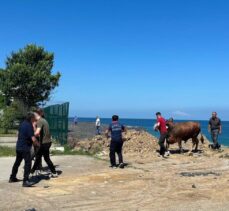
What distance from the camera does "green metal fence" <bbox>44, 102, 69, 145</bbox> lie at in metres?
25.6

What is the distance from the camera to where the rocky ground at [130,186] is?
33.1ft

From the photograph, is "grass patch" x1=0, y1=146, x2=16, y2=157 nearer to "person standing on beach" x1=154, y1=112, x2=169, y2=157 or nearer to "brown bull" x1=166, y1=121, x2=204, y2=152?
"person standing on beach" x1=154, y1=112, x2=169, y2=157

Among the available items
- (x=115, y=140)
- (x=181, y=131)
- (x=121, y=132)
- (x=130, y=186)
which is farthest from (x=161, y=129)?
(x=130, y=186)

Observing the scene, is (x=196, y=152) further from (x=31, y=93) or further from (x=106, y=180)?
(x=31, y=93)

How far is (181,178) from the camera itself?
1355cm

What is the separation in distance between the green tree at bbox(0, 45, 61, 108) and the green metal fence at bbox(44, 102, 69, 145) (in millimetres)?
19571

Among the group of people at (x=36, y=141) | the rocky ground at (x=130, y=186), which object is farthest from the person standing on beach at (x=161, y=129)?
the group of people at (x=36, y=141)

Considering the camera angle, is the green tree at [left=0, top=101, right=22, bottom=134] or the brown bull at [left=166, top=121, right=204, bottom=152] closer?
the brown bull at [left=166, top=121, right=204, bottom=152]

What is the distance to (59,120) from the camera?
2614cm

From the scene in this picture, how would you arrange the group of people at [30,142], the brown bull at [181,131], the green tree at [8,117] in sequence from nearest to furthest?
the group of people at [30,142]
the brown bull at [181,131]
the green tree at [8,117]

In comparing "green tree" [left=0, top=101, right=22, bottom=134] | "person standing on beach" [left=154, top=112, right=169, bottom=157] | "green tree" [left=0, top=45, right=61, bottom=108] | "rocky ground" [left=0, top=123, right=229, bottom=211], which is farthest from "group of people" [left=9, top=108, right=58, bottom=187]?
"green tree" [left=0, top=45, right=61, bottom=108]

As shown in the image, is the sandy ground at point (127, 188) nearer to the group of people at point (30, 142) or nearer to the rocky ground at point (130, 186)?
the rocky ground at point (130, 186)

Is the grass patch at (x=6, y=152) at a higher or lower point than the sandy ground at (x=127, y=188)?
higher

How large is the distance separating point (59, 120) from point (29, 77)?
71.9ft
